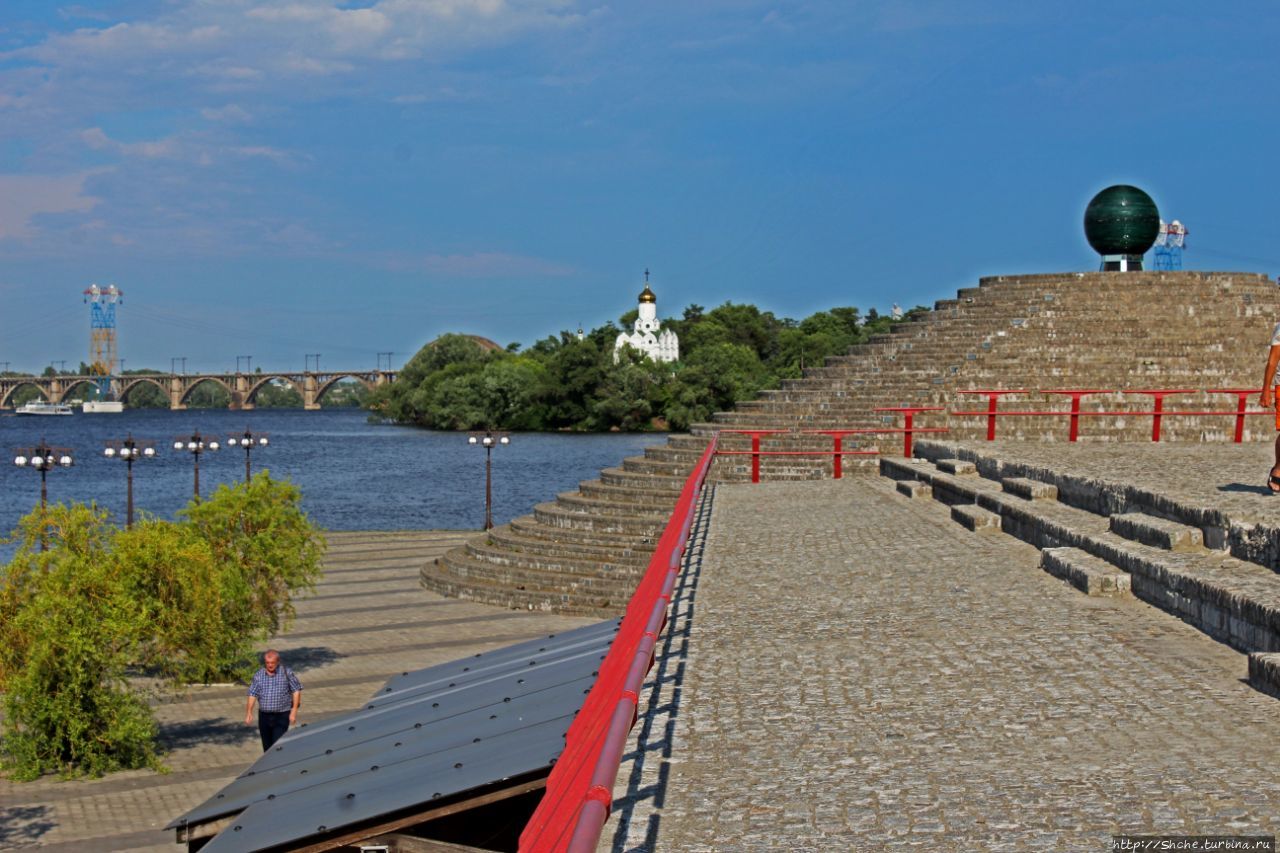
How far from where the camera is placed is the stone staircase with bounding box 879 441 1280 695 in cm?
666

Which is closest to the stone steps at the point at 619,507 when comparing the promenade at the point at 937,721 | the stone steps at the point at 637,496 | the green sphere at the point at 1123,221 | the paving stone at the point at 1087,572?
the stone steps at the point at 637,496

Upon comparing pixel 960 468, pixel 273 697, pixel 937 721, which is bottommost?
pixel 273 697

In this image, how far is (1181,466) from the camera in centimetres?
1377

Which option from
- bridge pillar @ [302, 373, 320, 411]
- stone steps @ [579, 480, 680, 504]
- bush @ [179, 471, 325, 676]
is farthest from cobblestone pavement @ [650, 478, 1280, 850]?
bridge pillar @ [302, 373, 320, 411]

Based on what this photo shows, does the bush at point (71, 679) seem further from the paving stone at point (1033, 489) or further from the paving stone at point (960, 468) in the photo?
the paving stone at point (960, 468)

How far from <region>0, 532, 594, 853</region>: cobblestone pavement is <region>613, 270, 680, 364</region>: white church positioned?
11342cm

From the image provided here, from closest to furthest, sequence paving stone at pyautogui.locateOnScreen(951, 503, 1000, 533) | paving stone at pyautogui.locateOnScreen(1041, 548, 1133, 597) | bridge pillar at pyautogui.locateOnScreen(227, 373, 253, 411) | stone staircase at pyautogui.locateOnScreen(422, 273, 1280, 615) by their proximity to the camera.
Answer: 1. paving stone at pyautogui.locateOnScreen(1041, 548, 1133, 597)
2. paving stone at pyautogui.locateOnScreen(951, 503, 1000, 533)
3. stone staircase at pyautogui.locateOnScreen(422, 273, 1280, 615)
4. bridge pillar at pyautogui.locateOnScreen(227, 373, 253, 411)

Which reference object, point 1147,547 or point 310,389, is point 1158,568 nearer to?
point 1147,547

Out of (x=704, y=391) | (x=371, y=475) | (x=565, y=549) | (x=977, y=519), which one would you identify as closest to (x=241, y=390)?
(x=704, y=391)

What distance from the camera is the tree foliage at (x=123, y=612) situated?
11.7m

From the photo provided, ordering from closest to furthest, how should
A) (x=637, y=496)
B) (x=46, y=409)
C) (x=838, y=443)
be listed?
1. (x=838, y=443)
2. (x=637, y=496)
3. (x=46, y=409)

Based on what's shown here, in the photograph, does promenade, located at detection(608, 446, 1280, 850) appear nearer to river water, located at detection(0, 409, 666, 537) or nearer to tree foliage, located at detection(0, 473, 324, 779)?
tree foliage, located at detection(0, 473, 324, 779)

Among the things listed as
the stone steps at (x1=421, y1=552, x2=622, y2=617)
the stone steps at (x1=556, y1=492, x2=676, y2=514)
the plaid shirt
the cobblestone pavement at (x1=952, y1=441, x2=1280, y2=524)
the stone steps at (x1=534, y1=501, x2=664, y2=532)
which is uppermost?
the cobblestone pavement at (x1=952, y1=441, x2=1280, y2=524)

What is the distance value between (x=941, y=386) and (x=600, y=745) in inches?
800
